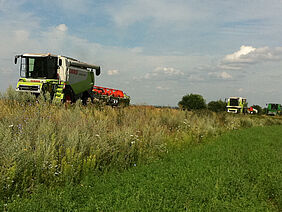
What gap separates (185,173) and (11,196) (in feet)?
11.4

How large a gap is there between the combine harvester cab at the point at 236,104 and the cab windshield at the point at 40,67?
106 ft

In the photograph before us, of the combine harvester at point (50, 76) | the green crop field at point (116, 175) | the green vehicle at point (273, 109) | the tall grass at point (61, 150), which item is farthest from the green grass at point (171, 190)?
the green vehicle at point (273, 109)

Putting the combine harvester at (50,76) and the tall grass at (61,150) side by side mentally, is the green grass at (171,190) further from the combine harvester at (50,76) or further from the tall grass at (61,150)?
the combine harvester at (50,76)

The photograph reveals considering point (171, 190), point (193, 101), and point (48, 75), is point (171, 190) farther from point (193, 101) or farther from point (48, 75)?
point (193, 101)

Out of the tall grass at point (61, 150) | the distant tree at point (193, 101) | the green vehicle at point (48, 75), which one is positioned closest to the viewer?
the tall grass at point (61, 150)

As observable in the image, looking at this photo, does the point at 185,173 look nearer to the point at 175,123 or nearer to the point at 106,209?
the point at 106,209

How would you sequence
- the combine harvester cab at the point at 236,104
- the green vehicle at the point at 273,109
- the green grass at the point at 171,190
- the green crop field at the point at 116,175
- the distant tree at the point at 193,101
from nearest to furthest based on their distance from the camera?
the green grass at the point at 171,190 → the green crop field at the point at 116,175 → the distant tree at the point at 193,101 → the combine harvester cab at the point at 236,104 → the green vehicle at the point at 273,109

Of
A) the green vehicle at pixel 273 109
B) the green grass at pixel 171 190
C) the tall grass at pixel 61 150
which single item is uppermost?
the green vehicle at pixel 273 109

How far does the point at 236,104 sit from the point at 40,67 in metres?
33.8

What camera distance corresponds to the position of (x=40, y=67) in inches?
731

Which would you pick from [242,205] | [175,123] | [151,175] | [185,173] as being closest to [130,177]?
[151,175]

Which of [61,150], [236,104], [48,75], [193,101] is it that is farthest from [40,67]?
[236,104]

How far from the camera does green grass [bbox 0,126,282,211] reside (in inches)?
174

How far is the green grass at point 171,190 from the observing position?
4.42m
